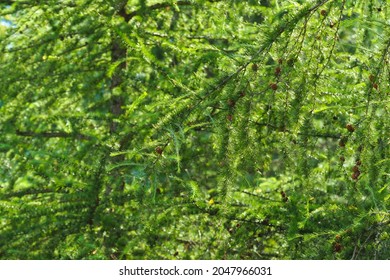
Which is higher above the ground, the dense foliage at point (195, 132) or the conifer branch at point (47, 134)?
the dense foliage at point (195, 132)

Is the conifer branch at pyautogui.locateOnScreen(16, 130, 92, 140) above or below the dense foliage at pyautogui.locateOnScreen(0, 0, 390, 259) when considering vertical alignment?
below

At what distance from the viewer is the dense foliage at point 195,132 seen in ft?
10.6

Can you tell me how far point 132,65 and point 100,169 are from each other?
1.45 m

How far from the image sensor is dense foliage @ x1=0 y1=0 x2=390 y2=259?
3.24 metres

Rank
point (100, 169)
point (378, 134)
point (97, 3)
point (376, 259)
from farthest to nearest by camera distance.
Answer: point (97, 3), point (100, 169), point (376, 259), point (378, 134)

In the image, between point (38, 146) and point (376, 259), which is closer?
point (376, 259)

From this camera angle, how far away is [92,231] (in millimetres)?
5008

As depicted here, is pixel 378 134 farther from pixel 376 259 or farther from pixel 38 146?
pixel 38 146

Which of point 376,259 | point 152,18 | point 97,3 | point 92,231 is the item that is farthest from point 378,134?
point 152,18

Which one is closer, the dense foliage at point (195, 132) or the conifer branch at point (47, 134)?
the dense foliage at point (195, 132)

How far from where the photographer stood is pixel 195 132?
5512 mm

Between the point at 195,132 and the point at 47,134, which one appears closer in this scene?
the point at 195,132

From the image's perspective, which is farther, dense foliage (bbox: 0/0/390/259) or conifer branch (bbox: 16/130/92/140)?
conifer branch (bbox: 16/130/92/140)

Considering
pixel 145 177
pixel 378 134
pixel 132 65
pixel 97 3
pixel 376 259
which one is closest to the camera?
pixel 145 177
